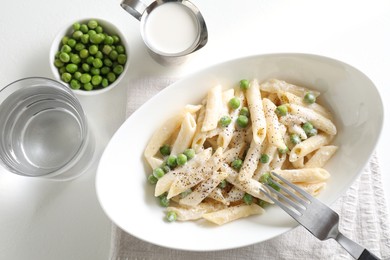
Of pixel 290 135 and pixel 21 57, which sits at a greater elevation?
pixel 290 135

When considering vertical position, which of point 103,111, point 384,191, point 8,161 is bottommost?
point 8,161

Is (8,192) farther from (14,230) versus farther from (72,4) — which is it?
(72,4)

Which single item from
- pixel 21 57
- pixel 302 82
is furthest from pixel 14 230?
pixel 302 82

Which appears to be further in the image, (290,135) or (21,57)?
(21,57)

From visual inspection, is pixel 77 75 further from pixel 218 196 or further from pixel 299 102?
pixel 299 102

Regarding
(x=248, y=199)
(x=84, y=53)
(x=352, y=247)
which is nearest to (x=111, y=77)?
(x=84, y=53)

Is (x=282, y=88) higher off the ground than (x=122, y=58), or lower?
higher

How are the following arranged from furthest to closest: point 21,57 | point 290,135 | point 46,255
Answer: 1. point 21,57
2. point 46,255
3. point 290,135
